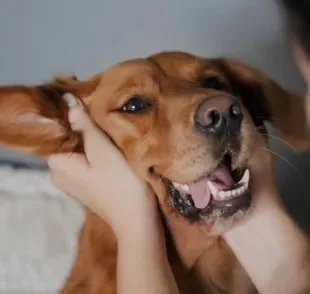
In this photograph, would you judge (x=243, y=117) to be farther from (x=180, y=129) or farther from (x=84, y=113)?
(x=84, y=113)

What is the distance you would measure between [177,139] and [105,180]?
199 mm

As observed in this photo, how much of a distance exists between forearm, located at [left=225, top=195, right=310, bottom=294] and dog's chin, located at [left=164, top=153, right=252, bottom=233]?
0.10 meters

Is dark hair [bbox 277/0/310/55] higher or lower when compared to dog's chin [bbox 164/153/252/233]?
higher

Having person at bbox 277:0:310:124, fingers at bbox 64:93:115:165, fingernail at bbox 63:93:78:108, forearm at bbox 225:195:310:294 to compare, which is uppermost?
person at bbox 277:0:310:124

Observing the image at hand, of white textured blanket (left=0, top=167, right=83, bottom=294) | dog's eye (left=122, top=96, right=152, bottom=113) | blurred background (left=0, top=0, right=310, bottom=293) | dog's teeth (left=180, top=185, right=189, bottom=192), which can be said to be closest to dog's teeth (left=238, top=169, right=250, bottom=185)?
dog's teeth (left=180, top=185, right=189, bottom=192)

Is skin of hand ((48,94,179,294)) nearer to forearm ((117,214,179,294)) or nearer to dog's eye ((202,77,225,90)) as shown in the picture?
forearm ((117,214,179,294))

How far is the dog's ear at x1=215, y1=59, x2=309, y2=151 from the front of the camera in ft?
4.19

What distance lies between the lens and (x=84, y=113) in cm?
117

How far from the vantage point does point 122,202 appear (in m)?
1.12

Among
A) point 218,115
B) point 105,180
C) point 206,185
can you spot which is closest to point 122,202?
point 105,180

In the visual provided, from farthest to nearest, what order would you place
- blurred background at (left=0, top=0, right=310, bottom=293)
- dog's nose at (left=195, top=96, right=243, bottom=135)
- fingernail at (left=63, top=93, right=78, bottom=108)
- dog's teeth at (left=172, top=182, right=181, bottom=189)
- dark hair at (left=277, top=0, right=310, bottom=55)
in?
blurred background at (left=0, top=0, right=310, bottom=293) < fingernail at (left=63, top=93, right=78, bottom=108) < dog's teeth at (left=172, top=182, right=181, bottom=189) < dog's nose at (left=195, top=96, right=243, bottom=135) < dark hair at (left=277, top=0, right=310, bottom=55)

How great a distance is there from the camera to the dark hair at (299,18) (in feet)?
2.75

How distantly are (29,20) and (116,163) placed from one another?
803mm

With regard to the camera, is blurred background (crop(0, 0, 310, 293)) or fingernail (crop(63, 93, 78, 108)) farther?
blurred background (crop(0, 0, 310, 293))
